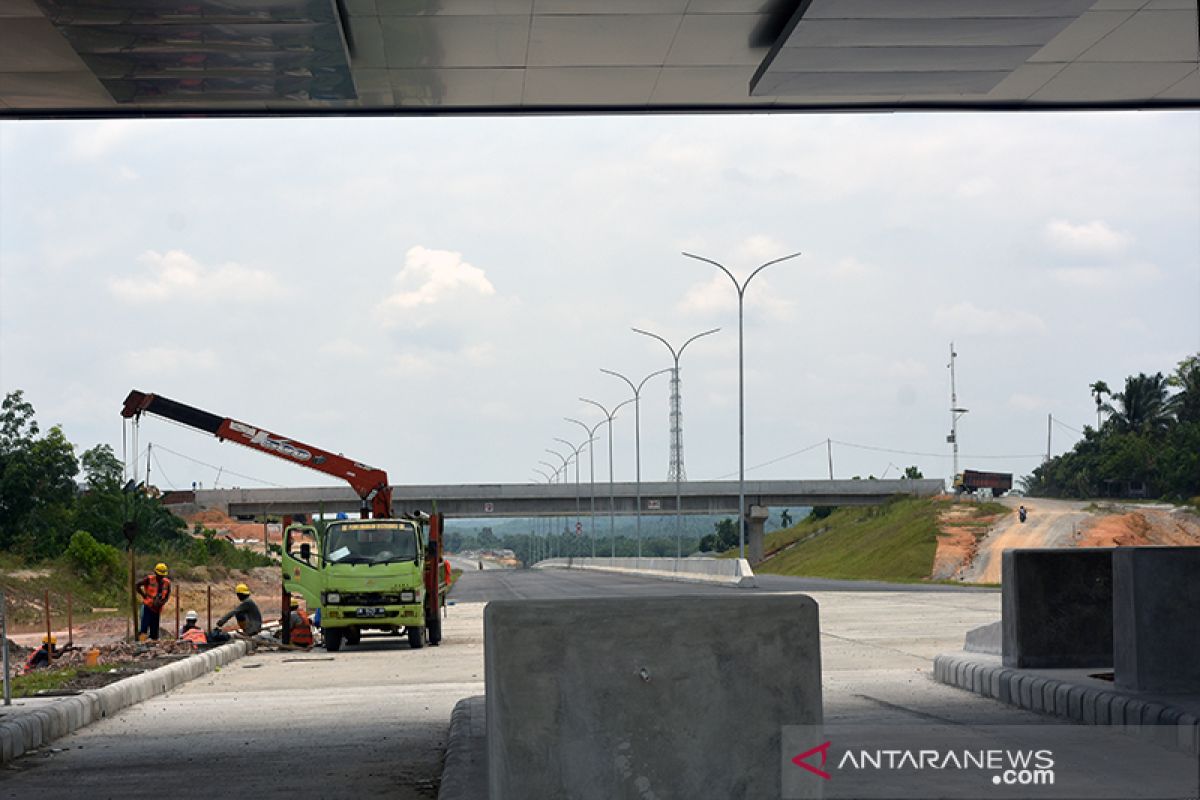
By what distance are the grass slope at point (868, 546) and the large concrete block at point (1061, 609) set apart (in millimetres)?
62538

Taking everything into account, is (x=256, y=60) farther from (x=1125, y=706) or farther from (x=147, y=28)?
(x=1125, y=706)

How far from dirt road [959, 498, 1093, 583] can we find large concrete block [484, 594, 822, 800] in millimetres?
73213

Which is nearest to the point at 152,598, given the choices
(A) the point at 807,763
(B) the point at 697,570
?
(A) the point at 807,763

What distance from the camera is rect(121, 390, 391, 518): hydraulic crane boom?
31047mm

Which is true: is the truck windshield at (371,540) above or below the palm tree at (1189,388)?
below

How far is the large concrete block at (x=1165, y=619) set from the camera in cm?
1114

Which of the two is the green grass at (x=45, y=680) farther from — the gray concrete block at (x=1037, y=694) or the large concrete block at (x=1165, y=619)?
the large concrete block at (x=1165, y=619)

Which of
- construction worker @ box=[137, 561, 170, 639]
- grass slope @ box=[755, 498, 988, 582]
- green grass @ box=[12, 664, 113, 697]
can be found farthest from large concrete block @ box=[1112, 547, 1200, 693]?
grass slope @ box=[755, 498, 988, 582]

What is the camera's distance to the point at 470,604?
51062 mm

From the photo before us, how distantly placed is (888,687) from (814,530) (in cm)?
11727

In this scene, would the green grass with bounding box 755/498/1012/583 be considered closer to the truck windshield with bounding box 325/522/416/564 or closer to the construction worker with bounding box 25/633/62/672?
the truck windshield with bounding box 325/522/416/564

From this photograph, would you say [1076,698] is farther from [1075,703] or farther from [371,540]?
[371,540]

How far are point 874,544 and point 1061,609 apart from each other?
284ft

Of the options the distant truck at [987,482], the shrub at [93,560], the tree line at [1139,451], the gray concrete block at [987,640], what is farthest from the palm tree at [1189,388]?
the gray concrete block at [987,640]
